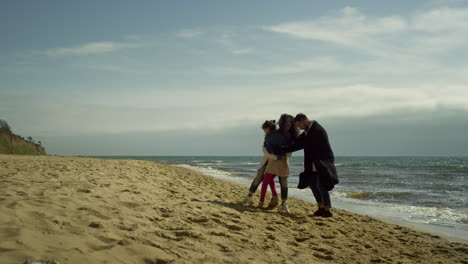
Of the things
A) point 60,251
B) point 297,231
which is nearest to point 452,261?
point 297,231

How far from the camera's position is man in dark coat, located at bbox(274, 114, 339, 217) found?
21.9 ft

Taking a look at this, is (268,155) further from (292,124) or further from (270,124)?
(292,124)

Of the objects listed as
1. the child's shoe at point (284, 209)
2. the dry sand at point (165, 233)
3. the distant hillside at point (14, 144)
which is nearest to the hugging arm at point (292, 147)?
the child's shoe at point (284, 209)

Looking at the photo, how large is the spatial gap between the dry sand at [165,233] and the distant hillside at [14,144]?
1998 centimetres

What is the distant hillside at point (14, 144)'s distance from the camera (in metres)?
22.5

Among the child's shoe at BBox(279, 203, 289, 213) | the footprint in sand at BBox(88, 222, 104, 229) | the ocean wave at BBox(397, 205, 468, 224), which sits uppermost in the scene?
the footprint in sand at BBox(88, 222, 104, 229)

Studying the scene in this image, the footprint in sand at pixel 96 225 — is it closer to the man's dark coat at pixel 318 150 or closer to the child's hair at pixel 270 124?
the man's dark coat at pixel 318 150

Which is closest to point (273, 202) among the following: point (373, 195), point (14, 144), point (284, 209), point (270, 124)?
point (284, 209)

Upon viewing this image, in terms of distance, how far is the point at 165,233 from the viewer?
13.1 feet

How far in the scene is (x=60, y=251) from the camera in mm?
2967

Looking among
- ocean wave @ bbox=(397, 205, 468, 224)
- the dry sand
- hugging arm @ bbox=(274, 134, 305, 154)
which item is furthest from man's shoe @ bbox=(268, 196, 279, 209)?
ocean wave @ bbox=(397, 205, 468, 224)

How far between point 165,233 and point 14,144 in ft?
79.7

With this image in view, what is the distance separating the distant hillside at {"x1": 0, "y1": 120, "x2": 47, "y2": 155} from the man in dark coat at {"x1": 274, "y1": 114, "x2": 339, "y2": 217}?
→ 864 inches

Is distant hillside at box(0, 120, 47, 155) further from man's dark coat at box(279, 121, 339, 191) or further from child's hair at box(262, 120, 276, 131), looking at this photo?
man's dark coat at box(279, 121, 339, 191)
